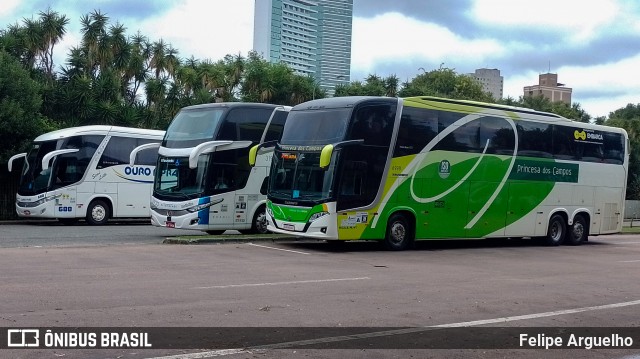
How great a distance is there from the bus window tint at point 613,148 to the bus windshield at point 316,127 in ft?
38.8

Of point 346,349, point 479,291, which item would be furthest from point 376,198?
point 346,349

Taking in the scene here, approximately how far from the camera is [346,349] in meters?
8.34

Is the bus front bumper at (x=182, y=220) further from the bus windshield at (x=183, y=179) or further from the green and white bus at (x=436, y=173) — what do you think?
the green and white bus at (x=436, y=173)

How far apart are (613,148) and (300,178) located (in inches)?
514

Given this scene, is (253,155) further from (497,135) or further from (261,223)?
(497,135)

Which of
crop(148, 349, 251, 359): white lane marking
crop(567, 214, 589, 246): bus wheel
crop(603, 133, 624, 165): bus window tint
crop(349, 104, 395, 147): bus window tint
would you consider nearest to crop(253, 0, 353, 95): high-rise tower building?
crop(603, 133, 624, 165): bus window tint

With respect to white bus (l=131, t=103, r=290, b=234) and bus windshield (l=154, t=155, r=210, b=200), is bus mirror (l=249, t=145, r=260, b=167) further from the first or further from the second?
bus windshield (l=154, t=155, r=210, b=200)

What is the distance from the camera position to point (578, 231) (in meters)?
26.5

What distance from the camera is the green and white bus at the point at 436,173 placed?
63.6 feet

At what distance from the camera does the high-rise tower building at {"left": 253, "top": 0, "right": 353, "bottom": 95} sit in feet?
449

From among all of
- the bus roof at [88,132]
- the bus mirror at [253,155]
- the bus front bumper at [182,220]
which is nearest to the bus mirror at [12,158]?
the bus roof at [88,132]

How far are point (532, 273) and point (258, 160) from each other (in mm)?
9561

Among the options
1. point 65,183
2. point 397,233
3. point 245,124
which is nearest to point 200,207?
point 245,124

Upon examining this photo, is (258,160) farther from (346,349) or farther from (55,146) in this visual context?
(346,349)
